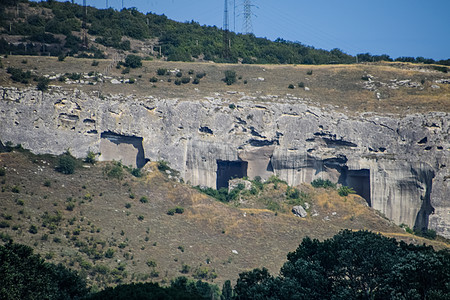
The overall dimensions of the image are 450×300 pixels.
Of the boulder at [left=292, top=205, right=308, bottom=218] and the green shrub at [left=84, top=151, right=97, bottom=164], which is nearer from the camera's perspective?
the boulder at [left=292, top=205, right=308, bottom=218]

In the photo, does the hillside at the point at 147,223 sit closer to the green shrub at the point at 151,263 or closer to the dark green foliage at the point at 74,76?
the green shrub at the point at 151,263

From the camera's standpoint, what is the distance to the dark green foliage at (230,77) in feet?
229

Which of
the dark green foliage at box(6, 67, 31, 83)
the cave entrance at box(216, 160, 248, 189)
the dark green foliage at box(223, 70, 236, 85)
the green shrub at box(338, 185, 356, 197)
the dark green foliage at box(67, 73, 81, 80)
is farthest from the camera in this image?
the dark green foliage at box(223, 70, 236, 85)

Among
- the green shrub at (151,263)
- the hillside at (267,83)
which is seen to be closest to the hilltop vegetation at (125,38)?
the hillside at (267,83)

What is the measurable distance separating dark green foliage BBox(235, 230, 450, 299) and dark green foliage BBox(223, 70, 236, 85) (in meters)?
27.7

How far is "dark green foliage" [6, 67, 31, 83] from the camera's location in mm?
63125

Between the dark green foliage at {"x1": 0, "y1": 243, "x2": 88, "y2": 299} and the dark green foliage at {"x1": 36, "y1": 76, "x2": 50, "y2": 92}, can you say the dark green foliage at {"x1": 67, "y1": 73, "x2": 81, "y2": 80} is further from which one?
the dark green foliage at {"x1": 0, "y1": 243, "x2": 88, "y2": 299}

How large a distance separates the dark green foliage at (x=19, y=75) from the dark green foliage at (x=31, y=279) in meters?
25.3

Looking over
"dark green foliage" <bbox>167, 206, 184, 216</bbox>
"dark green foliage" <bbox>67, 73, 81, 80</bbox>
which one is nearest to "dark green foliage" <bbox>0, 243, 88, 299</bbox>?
"dark green foliage" <bbox>167, 206, 184, 216</bbox>

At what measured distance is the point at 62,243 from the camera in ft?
162

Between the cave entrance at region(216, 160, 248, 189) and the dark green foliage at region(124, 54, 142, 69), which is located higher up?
the dark green foliage at region(124, 54, 142, 69)

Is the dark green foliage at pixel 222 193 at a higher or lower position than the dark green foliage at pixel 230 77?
lower

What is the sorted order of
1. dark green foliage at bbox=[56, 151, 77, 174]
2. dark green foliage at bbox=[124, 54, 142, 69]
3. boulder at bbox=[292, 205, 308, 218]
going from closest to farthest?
1. dark green foliage at bbox=[56, 151, 77, 174]
2. boulder at bbox=[292, 205, 308, 218]
3. dark green foliage at bbox=[124, 54, 142, 69]

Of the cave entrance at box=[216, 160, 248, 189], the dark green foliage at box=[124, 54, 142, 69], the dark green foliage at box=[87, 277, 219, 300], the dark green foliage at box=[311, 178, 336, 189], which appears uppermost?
the dark green foliage at box=[124, 54, 142, 69]
